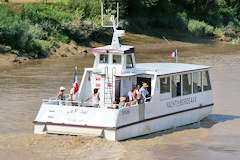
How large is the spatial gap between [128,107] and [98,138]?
131 cm

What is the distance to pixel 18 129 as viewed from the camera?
17.9 metres

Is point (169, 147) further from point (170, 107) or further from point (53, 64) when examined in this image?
point (53, 64)

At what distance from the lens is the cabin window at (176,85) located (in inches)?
710

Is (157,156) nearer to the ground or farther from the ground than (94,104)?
nearer to the ground

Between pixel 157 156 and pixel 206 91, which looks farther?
pixel 206 91

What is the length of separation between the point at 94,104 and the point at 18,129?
9.46ft

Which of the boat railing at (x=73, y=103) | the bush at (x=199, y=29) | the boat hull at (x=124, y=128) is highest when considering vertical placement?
the boat railing at (x=73, y=103)

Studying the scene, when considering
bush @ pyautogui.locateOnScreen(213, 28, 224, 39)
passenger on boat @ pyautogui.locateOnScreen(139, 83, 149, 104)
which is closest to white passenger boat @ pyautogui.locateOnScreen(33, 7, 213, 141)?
passenger on boat @ pyautogui.locateOnScreen(139, 83, 149, 104)

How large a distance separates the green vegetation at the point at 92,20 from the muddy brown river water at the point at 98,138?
7.54m

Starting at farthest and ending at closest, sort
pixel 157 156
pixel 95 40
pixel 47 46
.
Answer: pixel 95 40 < pixel 47 46 < pixel 157 156

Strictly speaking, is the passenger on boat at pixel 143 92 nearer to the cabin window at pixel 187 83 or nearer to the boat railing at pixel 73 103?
the boat railing at pixel 73 103

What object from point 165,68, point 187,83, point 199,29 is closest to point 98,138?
point 165,68

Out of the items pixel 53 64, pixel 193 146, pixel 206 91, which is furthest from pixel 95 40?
pixel 193 146

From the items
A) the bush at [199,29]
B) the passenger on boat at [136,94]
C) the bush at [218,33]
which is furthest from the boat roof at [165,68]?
the bush at [218,33]
